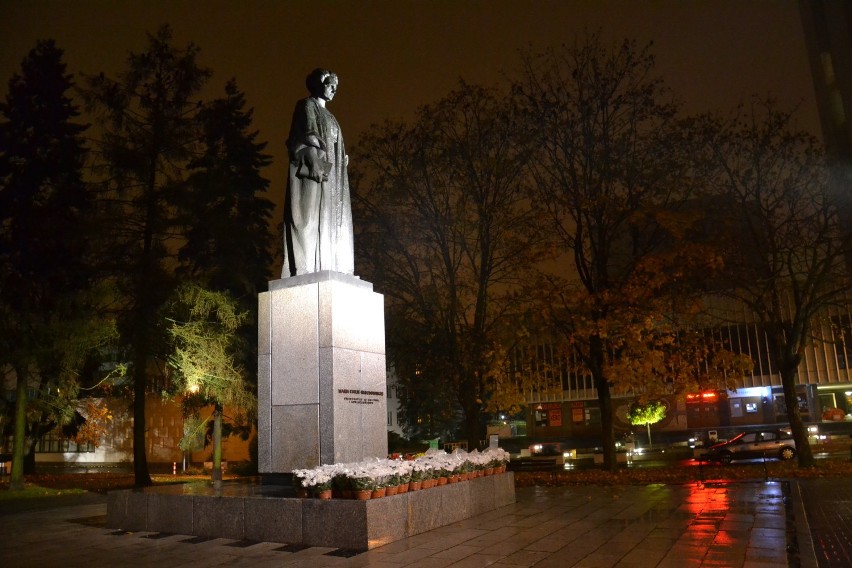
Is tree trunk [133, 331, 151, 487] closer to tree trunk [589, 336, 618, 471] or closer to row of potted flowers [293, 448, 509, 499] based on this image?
tree trunk [589, 336, 618, 471]

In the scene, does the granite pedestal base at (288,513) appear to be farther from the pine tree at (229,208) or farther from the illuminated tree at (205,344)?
the pine tree at (229,208)

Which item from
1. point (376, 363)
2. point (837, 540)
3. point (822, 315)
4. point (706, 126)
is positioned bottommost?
A: point (837, 540)

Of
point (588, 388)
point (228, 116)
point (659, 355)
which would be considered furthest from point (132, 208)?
point (588, 388)

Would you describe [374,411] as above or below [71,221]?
below

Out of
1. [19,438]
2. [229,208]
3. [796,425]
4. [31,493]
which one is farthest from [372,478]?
[229,208]

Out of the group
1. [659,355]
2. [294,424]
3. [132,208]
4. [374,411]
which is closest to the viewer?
[294,424]

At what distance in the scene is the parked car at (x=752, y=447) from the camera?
1121 inches

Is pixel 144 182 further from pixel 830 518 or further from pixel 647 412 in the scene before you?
pixel 647 412

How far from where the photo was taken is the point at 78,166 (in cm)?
2433

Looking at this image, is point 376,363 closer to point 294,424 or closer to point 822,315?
point 294,424

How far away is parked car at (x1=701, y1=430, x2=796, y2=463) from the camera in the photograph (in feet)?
93.4

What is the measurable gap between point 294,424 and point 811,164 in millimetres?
18288

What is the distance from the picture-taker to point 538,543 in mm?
8844

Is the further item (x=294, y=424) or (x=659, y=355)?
(x=659, y=355)
